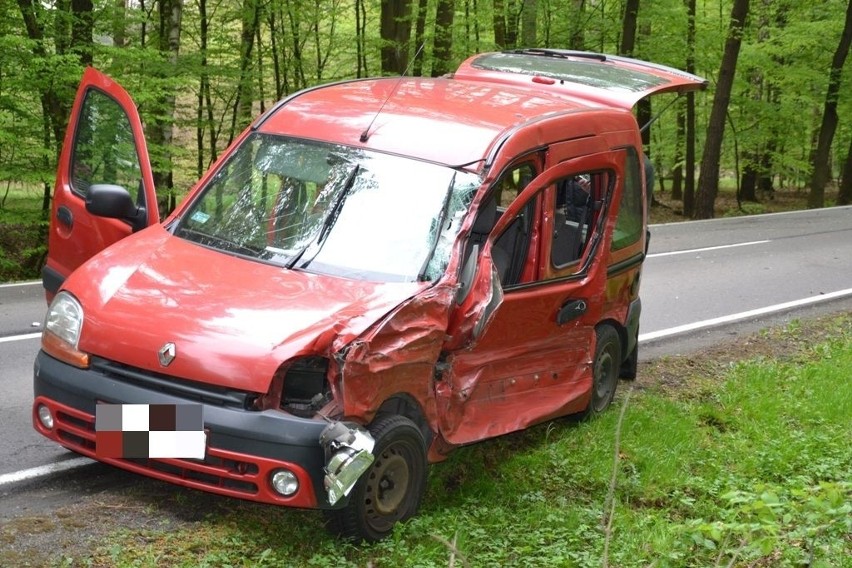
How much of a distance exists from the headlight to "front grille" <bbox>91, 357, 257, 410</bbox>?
0.57 ft

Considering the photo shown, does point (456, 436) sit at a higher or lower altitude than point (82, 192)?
lower

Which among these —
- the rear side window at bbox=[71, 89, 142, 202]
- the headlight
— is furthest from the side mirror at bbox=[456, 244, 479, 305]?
the rear side window at bbox=[71, 89, 142, 202]

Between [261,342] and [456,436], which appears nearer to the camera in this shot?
[261,342]

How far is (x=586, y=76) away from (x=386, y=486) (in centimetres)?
415

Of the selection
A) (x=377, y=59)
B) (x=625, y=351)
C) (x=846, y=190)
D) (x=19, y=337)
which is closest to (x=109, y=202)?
(x=19, y=337)

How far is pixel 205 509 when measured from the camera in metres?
5.22

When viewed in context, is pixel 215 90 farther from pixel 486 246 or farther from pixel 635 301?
pixel 486 246

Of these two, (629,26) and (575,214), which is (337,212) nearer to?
(575,214)

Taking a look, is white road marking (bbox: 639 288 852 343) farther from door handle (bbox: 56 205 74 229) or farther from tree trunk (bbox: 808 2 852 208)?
tree trunk (bbox: 808 2 852 208)

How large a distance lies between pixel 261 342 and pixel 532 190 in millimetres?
2177

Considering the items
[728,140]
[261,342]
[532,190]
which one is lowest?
[728,140]

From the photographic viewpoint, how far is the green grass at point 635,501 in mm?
4805

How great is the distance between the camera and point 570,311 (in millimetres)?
6684

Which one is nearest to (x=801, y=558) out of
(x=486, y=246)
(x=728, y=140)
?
(x=486, y=246)
